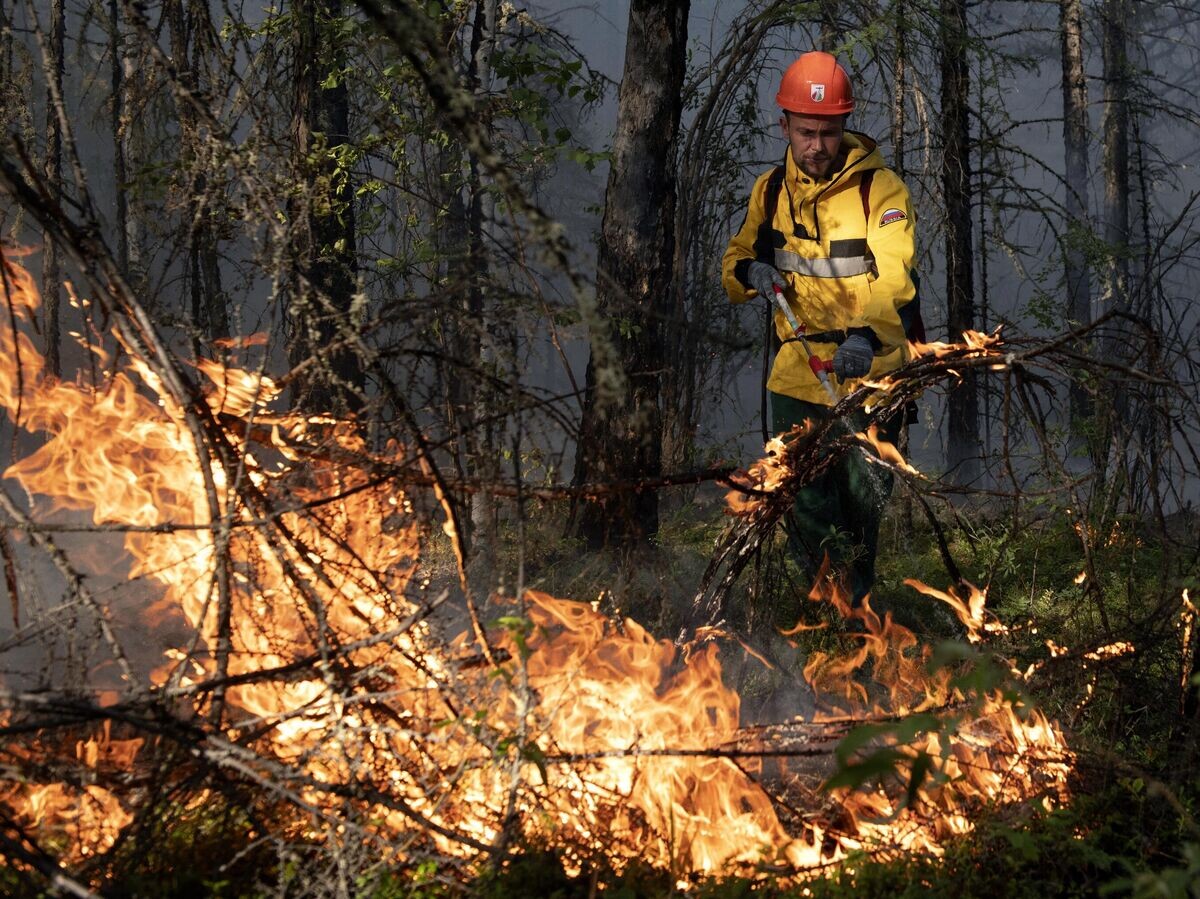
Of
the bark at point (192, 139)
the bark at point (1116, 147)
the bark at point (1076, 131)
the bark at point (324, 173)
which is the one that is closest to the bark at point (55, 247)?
the bark at point (324, 173)

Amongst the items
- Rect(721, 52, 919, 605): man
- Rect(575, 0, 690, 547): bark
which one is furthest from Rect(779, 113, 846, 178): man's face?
Rect(575, 0, 690, 547): bark

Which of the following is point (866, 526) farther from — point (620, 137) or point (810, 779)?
point (620, 137)

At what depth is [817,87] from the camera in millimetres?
4602

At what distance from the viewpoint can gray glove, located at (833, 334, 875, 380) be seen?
14.8 feet

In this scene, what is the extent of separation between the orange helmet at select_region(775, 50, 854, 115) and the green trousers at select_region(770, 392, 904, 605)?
4.63 feet

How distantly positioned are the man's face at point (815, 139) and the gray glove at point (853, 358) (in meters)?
0.87

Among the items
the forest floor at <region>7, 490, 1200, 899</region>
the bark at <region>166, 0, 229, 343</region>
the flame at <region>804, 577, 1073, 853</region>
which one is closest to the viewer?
the forest floor at <region>7, 490, 1200, 899</region>

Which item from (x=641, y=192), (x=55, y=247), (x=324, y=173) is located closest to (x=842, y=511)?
(x=641, y=192)

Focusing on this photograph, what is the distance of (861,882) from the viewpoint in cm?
289

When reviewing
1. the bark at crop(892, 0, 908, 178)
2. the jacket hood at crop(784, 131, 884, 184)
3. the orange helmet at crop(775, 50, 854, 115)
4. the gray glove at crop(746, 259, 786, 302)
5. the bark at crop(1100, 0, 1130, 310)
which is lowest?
the gray glove at crop(746, 259, 786, 302)

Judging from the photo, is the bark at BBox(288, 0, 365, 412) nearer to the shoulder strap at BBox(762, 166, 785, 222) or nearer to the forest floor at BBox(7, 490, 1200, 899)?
the forest floor at BBox(7, 490, 1200, 899)

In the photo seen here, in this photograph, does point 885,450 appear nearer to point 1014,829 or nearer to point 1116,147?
point 1014,829

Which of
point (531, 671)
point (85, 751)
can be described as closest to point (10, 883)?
point (85, 751)

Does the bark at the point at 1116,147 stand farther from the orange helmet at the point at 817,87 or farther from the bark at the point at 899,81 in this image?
the orange helmet at the point at 817,87
